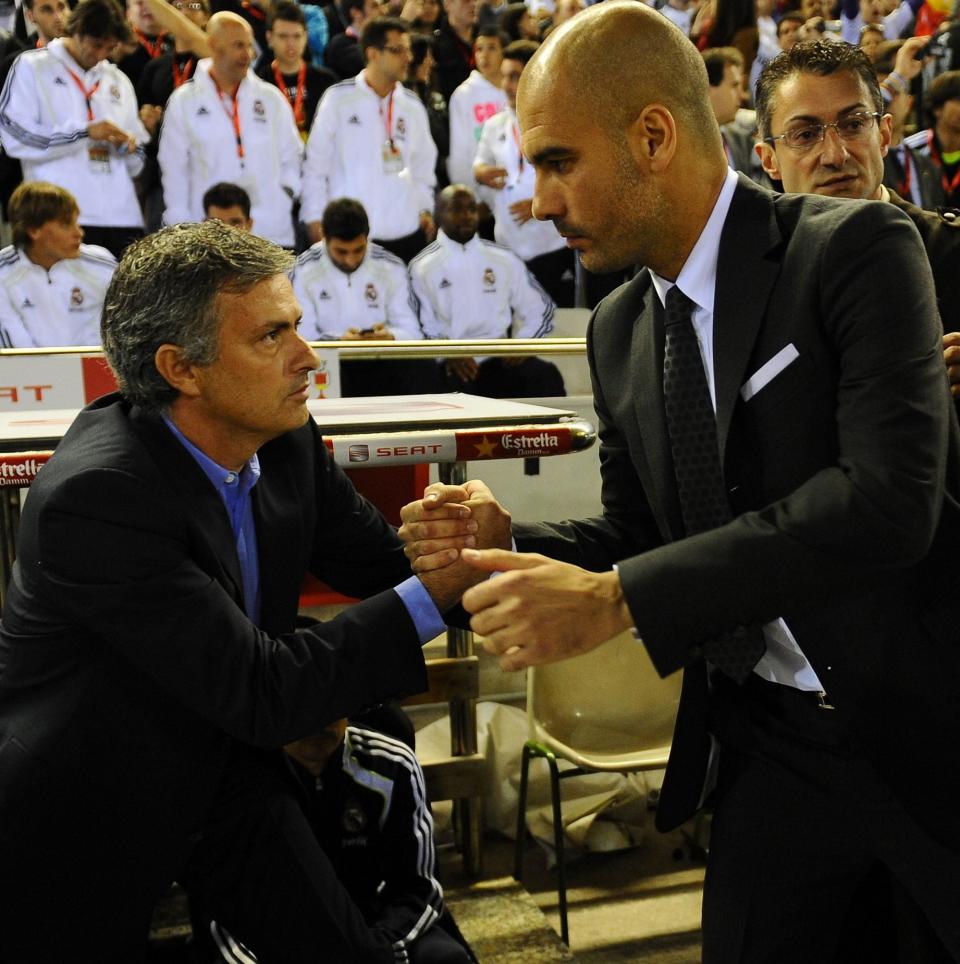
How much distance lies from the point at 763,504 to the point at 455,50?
24.0 ft

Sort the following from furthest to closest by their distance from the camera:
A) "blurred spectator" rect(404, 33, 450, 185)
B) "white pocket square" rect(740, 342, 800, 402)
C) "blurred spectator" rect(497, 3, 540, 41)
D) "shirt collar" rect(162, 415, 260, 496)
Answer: "blurred spectator" rect(497, 3, 540, 41), "blurred spectator" rect(404, 33, 450, 185), "shirt collar" rect(162, 415, 260, 496), "white pocket square" rect(740, 342, 800, 402)

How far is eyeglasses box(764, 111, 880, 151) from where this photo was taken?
2428 millimetres

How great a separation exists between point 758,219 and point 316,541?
3.57 feet

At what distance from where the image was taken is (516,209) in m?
7.16

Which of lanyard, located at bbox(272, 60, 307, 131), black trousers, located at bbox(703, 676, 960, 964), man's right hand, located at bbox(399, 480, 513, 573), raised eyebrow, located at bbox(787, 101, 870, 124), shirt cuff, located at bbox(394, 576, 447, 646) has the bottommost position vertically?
black trousers, located at bbox(703, 676, 960, 964)

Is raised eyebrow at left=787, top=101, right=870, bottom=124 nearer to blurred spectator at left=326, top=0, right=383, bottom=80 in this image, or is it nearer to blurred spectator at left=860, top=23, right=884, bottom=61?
blurred spectator at left=326, top=0, right=383, bottom=80

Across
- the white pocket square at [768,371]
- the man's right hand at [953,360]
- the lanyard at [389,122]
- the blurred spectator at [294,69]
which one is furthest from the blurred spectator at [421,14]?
the white pocket square at [768,371]

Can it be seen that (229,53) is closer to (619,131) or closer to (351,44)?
(351,44)

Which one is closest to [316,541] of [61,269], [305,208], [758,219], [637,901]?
[758,219]

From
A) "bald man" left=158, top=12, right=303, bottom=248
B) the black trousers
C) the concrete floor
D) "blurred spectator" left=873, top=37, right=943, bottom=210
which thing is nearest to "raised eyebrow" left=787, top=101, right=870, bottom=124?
the black trousers

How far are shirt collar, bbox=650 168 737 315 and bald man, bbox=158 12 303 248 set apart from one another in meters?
5.14

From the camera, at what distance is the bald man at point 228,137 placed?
640 centimetres

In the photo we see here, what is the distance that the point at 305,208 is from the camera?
22.3 feet

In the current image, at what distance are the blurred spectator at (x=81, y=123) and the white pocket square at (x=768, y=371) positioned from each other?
5248mm
